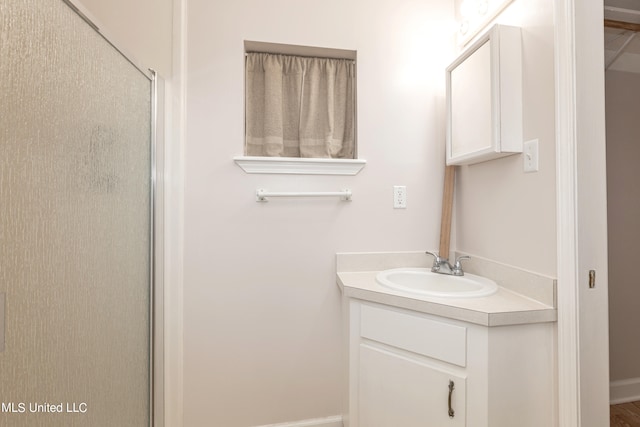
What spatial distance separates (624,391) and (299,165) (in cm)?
232

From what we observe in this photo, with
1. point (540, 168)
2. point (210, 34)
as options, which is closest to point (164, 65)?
point (210, 34)

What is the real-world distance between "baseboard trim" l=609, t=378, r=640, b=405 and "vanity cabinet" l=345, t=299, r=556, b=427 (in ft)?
4.05

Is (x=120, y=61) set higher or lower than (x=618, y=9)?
lower

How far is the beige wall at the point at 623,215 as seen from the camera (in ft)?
5.53

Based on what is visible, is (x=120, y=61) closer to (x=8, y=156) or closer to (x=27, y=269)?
(x=8, y=156)

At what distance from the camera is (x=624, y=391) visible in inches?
67.3

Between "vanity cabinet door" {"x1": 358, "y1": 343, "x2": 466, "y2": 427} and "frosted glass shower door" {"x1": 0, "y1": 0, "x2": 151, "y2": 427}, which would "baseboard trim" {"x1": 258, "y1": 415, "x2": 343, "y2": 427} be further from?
"frosted glass shower door" {"x1": 0, "y1": 0, "x2": 151, "y2": 427}

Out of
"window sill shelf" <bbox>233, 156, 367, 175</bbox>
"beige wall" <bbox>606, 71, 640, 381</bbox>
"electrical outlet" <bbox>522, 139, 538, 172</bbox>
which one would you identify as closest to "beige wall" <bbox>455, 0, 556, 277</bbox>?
"electrical outlet" <bbox>522, 139, 538, 172</bbox>

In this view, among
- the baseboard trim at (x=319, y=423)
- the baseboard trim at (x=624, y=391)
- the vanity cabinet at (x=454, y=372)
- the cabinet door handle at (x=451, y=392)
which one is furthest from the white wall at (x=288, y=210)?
the baseboard trim at (x=624, y=391)

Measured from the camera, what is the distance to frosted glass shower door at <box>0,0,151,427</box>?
0.61 metres

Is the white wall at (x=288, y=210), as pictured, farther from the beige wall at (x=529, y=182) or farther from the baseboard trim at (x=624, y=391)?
the baseboard trim at (x=624, y=391)

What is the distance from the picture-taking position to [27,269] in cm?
64

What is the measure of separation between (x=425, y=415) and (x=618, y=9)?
2116 millimetres

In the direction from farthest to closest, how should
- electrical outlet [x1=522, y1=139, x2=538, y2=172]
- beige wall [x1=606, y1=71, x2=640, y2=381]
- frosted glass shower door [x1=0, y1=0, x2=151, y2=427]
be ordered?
beige wall [x1=606, y1=71, x2=640, y2=381] → electrical outlet [x1=522, y1=139, x2=538, y2=172] → frosted glass shower door [x1=0, y1=0, x2=151, y2=427]
